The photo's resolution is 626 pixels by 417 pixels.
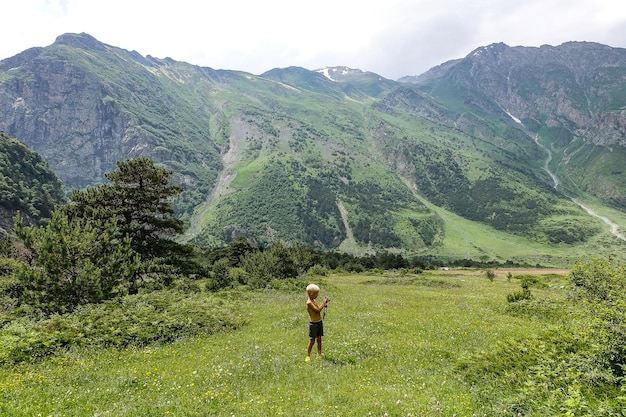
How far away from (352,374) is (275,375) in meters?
2.93

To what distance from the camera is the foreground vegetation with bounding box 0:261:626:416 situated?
9430 millimetres

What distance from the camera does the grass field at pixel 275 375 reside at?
1013 centimetres

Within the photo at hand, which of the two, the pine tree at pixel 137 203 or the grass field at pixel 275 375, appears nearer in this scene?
the grass field at pixel 275 375

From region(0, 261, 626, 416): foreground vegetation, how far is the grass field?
5 centimetres

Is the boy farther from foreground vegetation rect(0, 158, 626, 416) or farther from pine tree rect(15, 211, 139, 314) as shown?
pine tree rect(15, 211, 139, 314)

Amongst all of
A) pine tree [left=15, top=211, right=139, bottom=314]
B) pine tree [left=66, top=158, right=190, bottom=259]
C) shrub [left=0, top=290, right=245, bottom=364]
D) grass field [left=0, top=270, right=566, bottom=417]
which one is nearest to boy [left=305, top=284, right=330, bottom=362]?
grass field [left=0, top=270, right=566, bottom=417]

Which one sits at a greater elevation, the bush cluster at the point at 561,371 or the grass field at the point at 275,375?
the bush cluster at the point at 561,371

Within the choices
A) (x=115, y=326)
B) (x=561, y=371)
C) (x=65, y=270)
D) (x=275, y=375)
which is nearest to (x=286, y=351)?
(x=275, y=375)

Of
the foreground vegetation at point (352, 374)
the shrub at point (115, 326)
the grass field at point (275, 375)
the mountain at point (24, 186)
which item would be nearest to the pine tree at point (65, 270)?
the shrub at point (115, 326)

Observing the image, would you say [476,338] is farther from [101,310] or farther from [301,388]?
[101,310]

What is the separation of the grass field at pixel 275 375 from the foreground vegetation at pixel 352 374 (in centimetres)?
5

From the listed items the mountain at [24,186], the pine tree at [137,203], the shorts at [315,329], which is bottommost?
the shorts at [315,329]

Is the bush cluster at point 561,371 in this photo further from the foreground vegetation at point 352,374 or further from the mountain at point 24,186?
the mountain at point 24,186

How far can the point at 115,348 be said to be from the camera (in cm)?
1666
